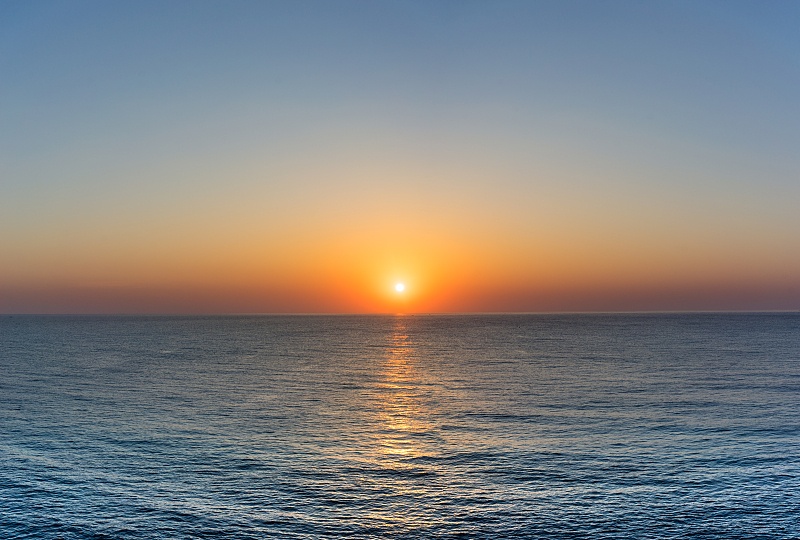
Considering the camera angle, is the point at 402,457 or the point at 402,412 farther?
the point at 402,412

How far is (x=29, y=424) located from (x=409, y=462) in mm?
37471

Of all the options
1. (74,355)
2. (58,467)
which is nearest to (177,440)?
(58,467)

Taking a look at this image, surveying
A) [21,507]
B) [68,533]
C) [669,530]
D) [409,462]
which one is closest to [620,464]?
[669,530]

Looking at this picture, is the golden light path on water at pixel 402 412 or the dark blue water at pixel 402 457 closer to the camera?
the dark blue water at pixel 402 457

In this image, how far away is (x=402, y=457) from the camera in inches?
1951

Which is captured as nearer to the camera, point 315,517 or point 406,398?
point 315,517

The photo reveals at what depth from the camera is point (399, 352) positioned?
16738cm

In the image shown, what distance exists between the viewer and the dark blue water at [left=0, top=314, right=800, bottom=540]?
118 ft

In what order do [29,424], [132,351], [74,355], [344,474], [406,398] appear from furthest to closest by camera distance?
[132,351] < [74,355] < [406,398] < [29,424] < [344,474]

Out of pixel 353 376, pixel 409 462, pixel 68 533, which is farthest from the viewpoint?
pixel 353 376

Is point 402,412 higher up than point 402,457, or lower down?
lower down

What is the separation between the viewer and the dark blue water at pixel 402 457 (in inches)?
1417

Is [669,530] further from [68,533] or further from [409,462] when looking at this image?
[68,533]

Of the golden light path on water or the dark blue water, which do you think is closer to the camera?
the dark blue water
